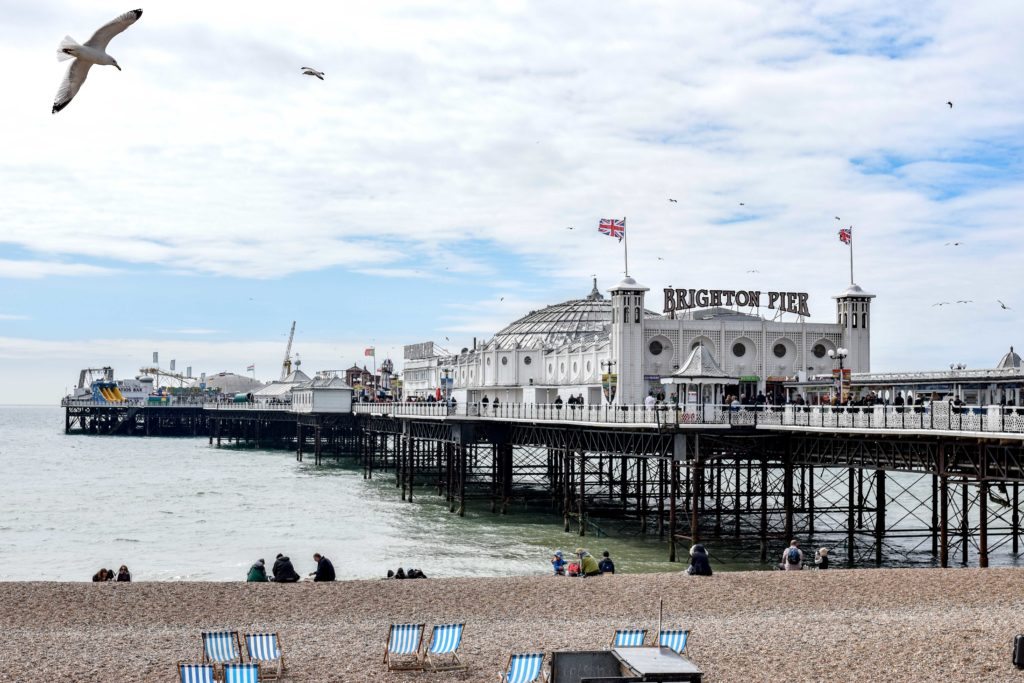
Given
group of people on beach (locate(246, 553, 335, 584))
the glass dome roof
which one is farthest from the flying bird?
the glass dome roof

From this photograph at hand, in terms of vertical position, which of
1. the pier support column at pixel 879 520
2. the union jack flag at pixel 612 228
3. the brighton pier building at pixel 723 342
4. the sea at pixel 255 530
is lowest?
the sea at pixel 255 530

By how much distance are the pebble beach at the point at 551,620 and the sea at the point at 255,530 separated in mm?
11376

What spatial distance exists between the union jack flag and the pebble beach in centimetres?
2975

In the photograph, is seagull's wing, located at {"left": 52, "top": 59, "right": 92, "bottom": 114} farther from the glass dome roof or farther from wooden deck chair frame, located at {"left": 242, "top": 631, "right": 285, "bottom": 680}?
the glass dome roof

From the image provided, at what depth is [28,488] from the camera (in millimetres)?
65812

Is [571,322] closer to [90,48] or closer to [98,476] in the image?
[98,476]

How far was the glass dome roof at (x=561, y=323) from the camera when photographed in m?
92.9

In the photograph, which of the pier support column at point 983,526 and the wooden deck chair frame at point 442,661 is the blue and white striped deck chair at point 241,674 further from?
the pier support column at point 983,526

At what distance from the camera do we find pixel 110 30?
12250 millimetres

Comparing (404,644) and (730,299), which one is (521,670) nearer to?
(404,644)

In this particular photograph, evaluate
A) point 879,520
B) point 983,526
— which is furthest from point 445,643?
point 879,520

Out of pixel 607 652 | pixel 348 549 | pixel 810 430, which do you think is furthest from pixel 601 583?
pixel 348 549

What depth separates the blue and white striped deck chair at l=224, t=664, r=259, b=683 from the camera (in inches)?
591

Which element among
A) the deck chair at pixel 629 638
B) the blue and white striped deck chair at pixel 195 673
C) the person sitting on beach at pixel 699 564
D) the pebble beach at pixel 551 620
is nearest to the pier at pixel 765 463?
the pebble beach at pixel 551 620
